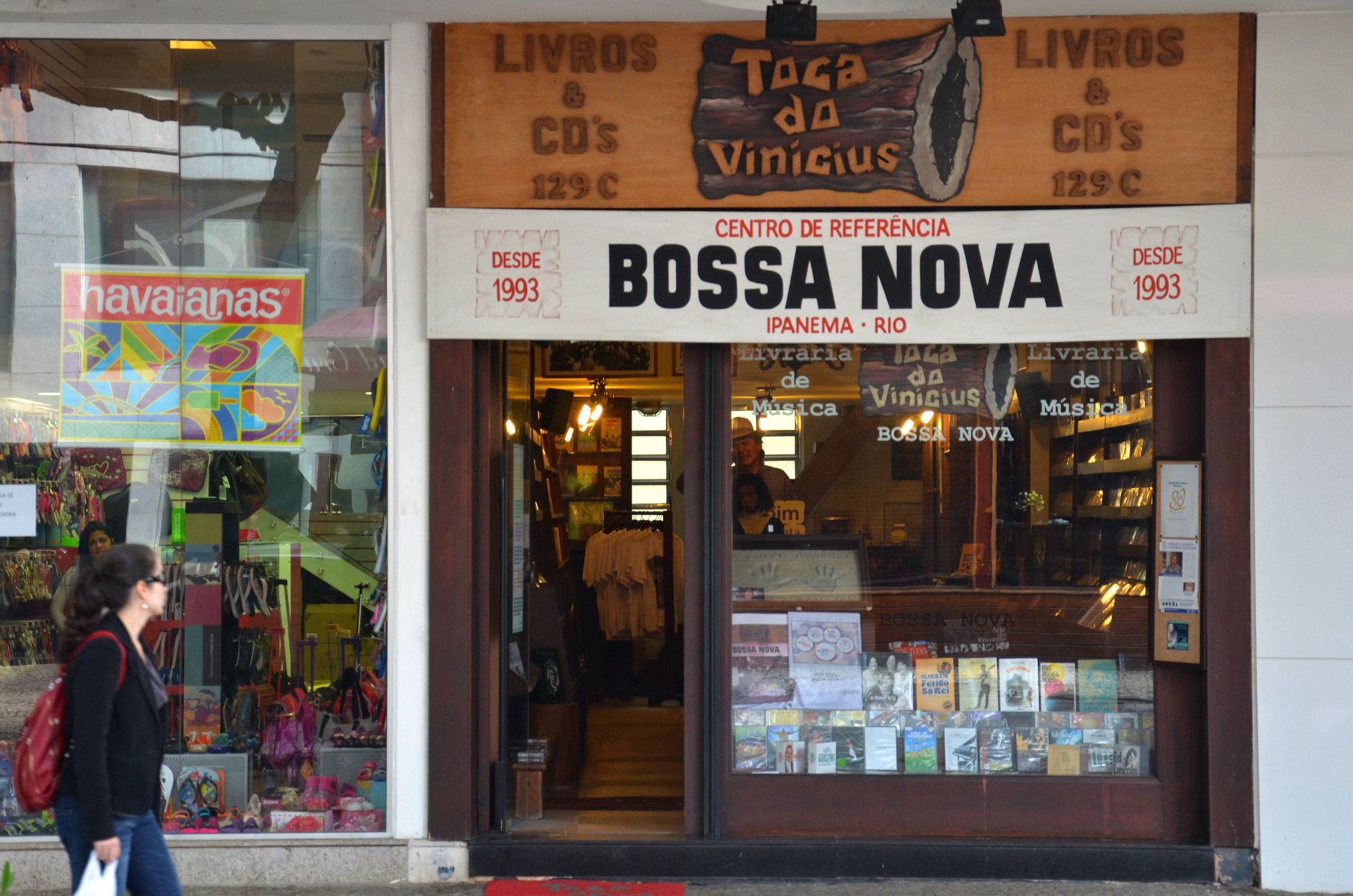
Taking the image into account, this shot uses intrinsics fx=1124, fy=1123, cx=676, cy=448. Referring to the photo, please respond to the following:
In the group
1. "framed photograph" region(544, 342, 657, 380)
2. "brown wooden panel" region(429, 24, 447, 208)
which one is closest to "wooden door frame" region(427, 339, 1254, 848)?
"brown wooden panel" region(429, 24, 447, 208)

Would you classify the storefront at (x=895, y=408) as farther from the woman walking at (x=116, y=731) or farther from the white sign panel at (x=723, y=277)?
the woman walking at (x=116, y=731)

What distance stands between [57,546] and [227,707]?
1221 millimetres

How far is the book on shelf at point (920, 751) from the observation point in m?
5.70

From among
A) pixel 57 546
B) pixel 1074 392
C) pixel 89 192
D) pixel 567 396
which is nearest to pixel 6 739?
pixel 57 546

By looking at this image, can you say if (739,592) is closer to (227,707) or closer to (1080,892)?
(1080,892)

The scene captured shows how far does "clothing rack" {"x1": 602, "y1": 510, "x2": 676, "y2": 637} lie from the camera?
9633 millimetres

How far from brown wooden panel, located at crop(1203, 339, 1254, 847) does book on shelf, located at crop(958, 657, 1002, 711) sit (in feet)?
3.30

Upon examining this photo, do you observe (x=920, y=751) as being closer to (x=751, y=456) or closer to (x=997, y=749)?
(x=997, y=749)

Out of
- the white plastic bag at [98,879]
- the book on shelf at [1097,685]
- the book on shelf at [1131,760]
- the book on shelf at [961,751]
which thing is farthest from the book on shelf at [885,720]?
the white plastic bag at [98,879]

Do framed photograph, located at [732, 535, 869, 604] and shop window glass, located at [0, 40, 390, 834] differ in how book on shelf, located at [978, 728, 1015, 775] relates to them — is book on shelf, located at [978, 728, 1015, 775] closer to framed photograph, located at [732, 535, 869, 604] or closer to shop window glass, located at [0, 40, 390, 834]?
framed photograph, located at [732, 535, 869, 604]

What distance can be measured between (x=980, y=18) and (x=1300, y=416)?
2473 millimetres

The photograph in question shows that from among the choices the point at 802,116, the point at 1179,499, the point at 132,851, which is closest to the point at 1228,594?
the point at 1179,499

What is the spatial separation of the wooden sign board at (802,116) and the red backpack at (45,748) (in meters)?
2.90

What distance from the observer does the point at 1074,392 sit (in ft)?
18.7
